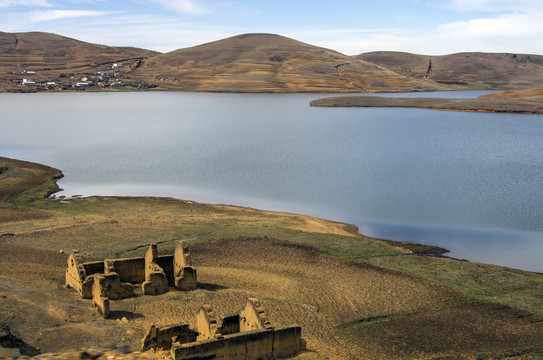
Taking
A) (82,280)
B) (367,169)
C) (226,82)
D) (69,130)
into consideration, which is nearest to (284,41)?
(226,82)

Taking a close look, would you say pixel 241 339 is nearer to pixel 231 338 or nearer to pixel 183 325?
pixel 231 338

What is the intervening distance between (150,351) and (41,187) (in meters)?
34.4

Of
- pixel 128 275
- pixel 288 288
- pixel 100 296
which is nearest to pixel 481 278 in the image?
pixel 288 288

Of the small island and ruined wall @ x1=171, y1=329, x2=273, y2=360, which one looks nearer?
ruined wall @ x1=171, y1=329, x2=273, y2=360

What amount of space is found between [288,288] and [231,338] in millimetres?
8807

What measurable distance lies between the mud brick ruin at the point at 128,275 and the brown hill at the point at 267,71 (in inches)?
5227

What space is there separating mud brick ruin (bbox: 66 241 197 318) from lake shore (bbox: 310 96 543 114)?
10462 centimetres

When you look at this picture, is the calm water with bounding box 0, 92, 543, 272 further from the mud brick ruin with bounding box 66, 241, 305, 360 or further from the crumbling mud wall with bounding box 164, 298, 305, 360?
the crumbling mud wall with bounding box 164, 298, 305, 360

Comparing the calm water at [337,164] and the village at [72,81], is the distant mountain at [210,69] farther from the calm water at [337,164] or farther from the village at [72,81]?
the calm water at [337,164]

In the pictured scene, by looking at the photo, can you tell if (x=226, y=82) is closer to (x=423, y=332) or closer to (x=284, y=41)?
(x=284, y=41)

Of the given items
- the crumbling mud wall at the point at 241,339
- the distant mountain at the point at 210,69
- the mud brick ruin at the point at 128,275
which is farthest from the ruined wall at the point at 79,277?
the distant mountain at the point at 210,69

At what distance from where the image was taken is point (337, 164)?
2276 inches

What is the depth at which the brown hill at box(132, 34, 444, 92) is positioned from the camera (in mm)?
157000

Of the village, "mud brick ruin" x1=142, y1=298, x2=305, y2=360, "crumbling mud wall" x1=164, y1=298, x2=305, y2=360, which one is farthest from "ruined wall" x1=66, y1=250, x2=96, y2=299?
the village
